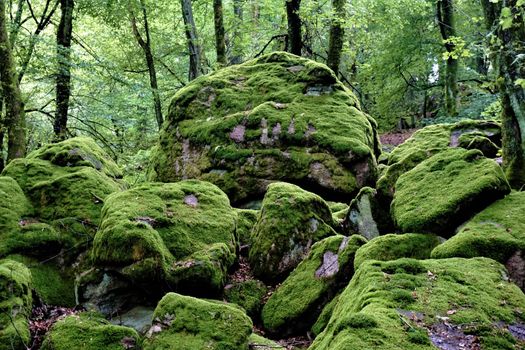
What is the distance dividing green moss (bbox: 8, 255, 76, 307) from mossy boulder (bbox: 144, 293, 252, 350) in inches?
97.2

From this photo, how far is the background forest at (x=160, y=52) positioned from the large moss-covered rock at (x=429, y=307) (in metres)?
8.78

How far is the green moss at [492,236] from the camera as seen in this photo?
5.22 metres

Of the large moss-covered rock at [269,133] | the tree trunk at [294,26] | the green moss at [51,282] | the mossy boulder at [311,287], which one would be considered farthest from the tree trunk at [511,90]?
the tree trunk at [294,26]

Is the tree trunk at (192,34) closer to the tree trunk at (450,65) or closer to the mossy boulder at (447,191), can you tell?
the tree trunk at (450,65)

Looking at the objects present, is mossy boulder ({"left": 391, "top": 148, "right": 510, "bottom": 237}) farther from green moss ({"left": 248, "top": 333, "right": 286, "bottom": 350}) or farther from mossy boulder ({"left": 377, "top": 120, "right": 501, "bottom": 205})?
green moss ({"left": 248, "top": 333, "right": 286, "bottom": 350})

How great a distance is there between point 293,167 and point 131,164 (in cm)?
661

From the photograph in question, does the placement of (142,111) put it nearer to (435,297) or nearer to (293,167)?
(293,167)

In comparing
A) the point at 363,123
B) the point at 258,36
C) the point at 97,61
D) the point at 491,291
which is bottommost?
the point at 491,291

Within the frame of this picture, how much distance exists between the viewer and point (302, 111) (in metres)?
12.0

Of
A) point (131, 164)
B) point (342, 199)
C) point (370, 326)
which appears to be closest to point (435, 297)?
point (370, 326)

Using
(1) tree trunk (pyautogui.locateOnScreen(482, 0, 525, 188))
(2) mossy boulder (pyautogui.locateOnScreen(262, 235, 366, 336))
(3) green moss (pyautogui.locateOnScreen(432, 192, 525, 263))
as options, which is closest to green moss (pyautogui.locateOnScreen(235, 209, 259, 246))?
(2) mossy boulder (pyautogui.locateOnScreen(262, 235, 366, 336))

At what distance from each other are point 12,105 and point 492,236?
11.5 metres

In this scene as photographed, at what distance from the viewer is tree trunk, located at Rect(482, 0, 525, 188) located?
21.0 feet

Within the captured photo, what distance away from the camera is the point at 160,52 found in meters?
19.4
